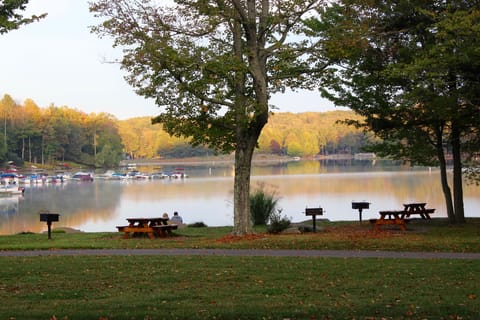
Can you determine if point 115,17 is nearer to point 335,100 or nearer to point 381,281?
point 335,100

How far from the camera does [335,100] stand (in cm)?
2130

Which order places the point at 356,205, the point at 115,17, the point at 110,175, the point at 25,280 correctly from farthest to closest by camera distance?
the point at 110,175 → the point at 356,205 → the point at 115,17 → the point at 25,280

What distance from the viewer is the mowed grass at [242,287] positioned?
720cm

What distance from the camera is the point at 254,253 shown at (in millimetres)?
12898

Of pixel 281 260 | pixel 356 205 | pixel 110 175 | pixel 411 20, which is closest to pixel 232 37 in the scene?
pixel 411 20

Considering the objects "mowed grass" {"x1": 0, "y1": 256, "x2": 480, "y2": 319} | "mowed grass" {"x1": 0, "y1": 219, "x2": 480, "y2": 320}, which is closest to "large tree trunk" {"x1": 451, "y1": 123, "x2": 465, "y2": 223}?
"mowed grass" {"x1": 0, "y1": 219, "x2": 480, "y2": 320}

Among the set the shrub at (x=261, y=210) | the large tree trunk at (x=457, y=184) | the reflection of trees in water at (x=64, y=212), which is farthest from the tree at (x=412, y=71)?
the reflection of trees in water at (x=64, y=212)

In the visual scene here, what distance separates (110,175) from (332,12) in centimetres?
8790

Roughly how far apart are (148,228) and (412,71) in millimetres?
8442

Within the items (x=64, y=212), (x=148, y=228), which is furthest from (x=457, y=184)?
(x=64, y=212)

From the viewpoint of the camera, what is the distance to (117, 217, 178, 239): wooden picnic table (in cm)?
1753

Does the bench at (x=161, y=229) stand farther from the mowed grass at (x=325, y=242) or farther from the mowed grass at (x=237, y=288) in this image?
the mowed grass at (x=237, y=288)

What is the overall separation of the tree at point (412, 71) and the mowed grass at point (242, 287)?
464 cm

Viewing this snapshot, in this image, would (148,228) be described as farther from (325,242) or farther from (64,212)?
(64,212)
